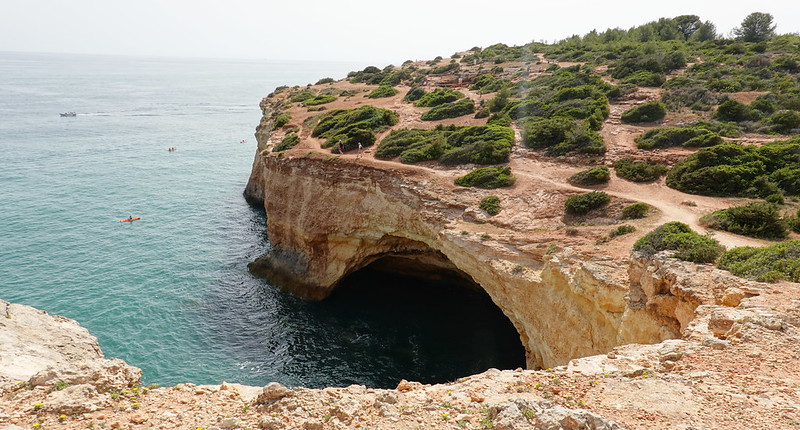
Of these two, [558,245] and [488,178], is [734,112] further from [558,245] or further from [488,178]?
[558,245]

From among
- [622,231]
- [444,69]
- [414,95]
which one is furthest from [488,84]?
[622,231]

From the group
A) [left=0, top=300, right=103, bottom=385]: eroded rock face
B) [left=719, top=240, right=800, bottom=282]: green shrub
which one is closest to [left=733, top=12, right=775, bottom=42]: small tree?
[left=719, top=240, right=800, bottom=282]: green shrub

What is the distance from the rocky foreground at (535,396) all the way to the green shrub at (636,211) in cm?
880

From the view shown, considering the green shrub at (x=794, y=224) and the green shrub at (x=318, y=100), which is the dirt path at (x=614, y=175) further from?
the green shrub at (x=318, y=100)

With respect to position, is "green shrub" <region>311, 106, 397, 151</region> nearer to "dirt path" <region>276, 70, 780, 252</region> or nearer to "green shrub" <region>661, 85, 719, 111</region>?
"dirt path" <region>276, 70, 780, 252</region>

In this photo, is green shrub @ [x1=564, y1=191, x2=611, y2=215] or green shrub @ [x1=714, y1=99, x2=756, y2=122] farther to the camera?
green shrub @ [x1=714, y1=99, x2=756, y2=122]

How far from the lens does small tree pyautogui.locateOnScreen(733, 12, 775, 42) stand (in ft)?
188

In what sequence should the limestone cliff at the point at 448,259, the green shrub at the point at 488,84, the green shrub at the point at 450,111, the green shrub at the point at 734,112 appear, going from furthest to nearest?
the green shrub at the point at 488,84 → the green shrub at the point at 450,111 → the green shrub at the point at 734,112 → the limestone cliff at the point at 448,259

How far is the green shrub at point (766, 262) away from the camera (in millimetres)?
13711

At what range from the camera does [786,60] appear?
4038 cm

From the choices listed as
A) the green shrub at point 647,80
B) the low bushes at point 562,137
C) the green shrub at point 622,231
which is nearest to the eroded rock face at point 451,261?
the green shrub at point 622,231

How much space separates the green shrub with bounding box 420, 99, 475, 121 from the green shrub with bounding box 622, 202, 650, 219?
22357 mm

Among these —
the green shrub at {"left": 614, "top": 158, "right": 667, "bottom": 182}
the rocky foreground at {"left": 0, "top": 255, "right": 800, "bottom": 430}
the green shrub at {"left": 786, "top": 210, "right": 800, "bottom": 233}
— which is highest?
the green shrub at {"left": 614, "top": 158, "right": 667, "bottom": 182}

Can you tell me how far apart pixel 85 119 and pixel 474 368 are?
95.5m
